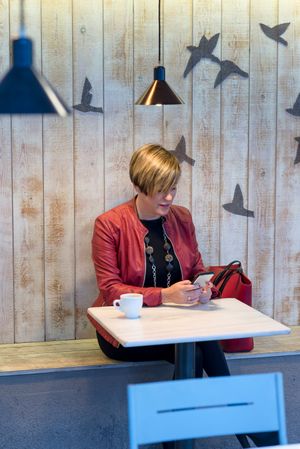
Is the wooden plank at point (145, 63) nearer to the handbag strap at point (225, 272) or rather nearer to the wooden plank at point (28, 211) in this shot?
the wooden plank at point (28, 211)

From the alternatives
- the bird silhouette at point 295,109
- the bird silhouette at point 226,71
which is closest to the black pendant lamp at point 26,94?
the bird silhouette at point 226,71

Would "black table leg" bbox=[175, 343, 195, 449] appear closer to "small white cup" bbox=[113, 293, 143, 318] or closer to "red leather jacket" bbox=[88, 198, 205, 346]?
"small white cup" bbox=[113, 293, 143, 318]

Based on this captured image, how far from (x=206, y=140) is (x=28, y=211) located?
0.91 meters

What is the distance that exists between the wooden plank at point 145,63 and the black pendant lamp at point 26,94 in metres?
2.01

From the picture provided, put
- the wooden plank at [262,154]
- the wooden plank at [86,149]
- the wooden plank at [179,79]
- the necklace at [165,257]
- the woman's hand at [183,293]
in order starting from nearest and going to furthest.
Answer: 1. the woman's hand at [183,293]
2. the necklace at [165,257]
3. the wooden plank at [86,149]
4. the wooden plank at [179,79]
5. the wooden plank at [262,154]

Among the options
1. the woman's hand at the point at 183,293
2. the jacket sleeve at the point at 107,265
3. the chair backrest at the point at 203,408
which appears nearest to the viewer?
the chair backrest at the point at 203,408

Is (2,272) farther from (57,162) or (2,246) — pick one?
(57,162)

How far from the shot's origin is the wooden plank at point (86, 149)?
3822 millimetres

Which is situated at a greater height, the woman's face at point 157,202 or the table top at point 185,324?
the woman's face at point 157,202

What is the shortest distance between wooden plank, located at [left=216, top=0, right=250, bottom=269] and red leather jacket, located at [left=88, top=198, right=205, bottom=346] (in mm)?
414

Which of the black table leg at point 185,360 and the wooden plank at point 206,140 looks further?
the wooden plank at point 206,140

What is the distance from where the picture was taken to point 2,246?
3.80 m

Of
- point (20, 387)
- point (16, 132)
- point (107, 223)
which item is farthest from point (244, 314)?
point (16, 132)

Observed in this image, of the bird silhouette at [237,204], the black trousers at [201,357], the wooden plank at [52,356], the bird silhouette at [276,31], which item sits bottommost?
the wooden plank at [52,356]
